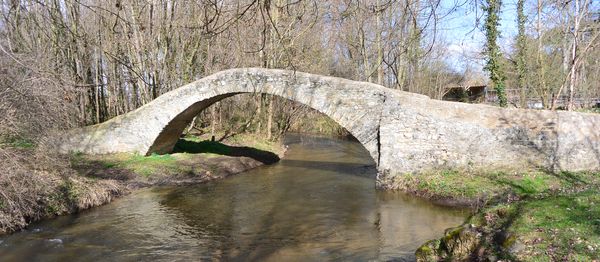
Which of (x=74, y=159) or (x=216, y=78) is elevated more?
(x=216, y=78)

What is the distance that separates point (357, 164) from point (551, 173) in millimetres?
7107

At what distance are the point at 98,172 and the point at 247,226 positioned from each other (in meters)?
5.80

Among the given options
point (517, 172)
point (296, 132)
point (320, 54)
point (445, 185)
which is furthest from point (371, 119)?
point (296, 132)

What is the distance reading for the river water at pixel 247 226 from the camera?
786 cm

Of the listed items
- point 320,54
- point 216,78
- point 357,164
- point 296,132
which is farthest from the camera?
point 296,132

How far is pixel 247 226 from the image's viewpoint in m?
9.59

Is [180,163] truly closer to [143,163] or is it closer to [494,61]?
[143,163]

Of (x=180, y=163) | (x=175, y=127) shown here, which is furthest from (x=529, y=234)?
(x=175, y=127)

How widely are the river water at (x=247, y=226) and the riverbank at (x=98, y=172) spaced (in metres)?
0.36

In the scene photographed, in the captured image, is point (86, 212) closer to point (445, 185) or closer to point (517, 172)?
point (445, 185)

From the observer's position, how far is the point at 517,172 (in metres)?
12.2

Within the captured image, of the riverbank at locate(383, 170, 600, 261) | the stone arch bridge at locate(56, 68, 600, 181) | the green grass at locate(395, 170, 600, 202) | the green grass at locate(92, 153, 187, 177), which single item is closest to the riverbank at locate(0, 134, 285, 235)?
the green grass at locate(92, 153, 187, 177)

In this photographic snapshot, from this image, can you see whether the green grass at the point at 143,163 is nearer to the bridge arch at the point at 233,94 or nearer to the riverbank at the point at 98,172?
the riverbank at the point at 98,172

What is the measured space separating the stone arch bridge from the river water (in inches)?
59.1
